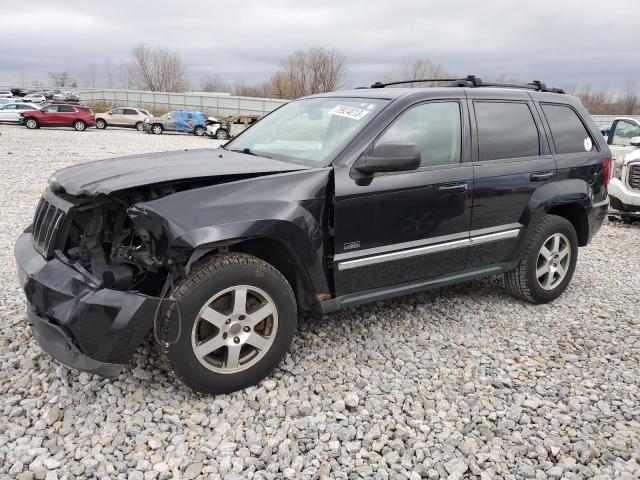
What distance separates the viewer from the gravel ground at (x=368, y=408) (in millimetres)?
2578

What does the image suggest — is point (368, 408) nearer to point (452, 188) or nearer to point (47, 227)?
point (452, 188)

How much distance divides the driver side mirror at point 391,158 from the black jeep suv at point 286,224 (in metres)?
0.01

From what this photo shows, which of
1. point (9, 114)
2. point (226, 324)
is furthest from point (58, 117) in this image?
point (226, 324)

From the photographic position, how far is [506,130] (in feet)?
13.9

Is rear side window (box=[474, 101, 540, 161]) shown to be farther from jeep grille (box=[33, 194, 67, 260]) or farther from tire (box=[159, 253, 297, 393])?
jeep grille (box=[33, 194, 67, 260])

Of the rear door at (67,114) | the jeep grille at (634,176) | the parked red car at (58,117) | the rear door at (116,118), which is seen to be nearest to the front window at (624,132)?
the jeep grille at (634,176)

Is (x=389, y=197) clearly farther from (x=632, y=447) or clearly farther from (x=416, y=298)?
(x=632, y=447)

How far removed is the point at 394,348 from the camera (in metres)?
3.77

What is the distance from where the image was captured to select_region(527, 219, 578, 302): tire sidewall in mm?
4477

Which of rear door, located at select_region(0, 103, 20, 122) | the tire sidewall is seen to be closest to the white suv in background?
the tire sidewall

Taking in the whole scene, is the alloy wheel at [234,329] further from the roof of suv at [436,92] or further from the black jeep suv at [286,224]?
the roof of suv at [436,92]

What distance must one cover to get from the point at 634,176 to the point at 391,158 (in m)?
6.79

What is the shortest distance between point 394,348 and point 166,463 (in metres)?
1.81

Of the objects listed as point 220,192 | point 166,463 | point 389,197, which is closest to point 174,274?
point 220,192
